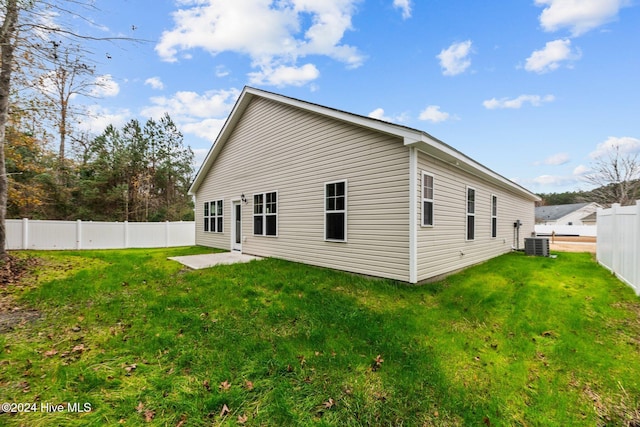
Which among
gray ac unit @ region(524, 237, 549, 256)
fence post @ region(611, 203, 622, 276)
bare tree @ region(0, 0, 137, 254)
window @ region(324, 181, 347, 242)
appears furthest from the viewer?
gray ac unit @ region(524, 237, 549, 256)

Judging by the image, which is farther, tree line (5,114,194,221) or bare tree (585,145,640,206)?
bare tree (585,145,640,206)

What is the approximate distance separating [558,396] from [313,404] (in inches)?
102

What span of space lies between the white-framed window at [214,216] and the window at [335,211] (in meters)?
6.92

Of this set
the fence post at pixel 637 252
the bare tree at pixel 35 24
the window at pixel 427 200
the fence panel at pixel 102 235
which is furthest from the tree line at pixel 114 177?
the fence post at pixel 637 252

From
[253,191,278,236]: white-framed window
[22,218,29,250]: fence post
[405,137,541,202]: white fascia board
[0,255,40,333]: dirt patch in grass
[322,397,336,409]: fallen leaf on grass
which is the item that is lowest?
[322,397,336,409]: fallen leaf on grass

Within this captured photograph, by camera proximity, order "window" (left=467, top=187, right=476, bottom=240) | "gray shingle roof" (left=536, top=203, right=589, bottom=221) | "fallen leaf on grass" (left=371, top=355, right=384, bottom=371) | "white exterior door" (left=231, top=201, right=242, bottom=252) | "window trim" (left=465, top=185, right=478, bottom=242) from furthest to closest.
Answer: "gray shingle roof" (left=536, top=203, right=589, bottom=221) < "white exterior door" (left=231, top=201, right=242, bottom=252) < "window" (left=467, top=187, right=476, bottom=240) < "window trim" (left=465, top=185, right=478, bottom=242) < "fallen leaf on grass" (left=371, top=355, right=384, bottom=371)

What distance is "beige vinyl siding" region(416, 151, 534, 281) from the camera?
6300 mm

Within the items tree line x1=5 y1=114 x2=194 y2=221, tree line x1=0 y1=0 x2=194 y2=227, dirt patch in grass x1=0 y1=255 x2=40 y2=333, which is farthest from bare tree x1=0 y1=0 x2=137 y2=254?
tree line x1=5 y1=114 x2=194 y2=221

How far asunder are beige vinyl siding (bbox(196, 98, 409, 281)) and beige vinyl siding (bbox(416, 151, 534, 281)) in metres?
0.57

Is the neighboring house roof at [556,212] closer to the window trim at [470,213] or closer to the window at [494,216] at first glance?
the window at [494,216]

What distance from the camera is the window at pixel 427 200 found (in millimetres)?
6180

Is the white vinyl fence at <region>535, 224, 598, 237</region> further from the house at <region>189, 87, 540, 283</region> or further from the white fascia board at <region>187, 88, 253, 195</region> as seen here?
the white fascia board at <region>187, 88, 253, 195</region>

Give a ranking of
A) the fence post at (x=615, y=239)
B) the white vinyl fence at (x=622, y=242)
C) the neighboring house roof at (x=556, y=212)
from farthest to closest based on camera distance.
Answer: the neighboring house roof at (x=556, y=212), the fence post at (x=615, y=239), the white vinyl fence at (x=622, y=242)

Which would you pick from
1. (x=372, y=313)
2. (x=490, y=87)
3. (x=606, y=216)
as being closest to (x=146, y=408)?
A: (x=372, y=313)
